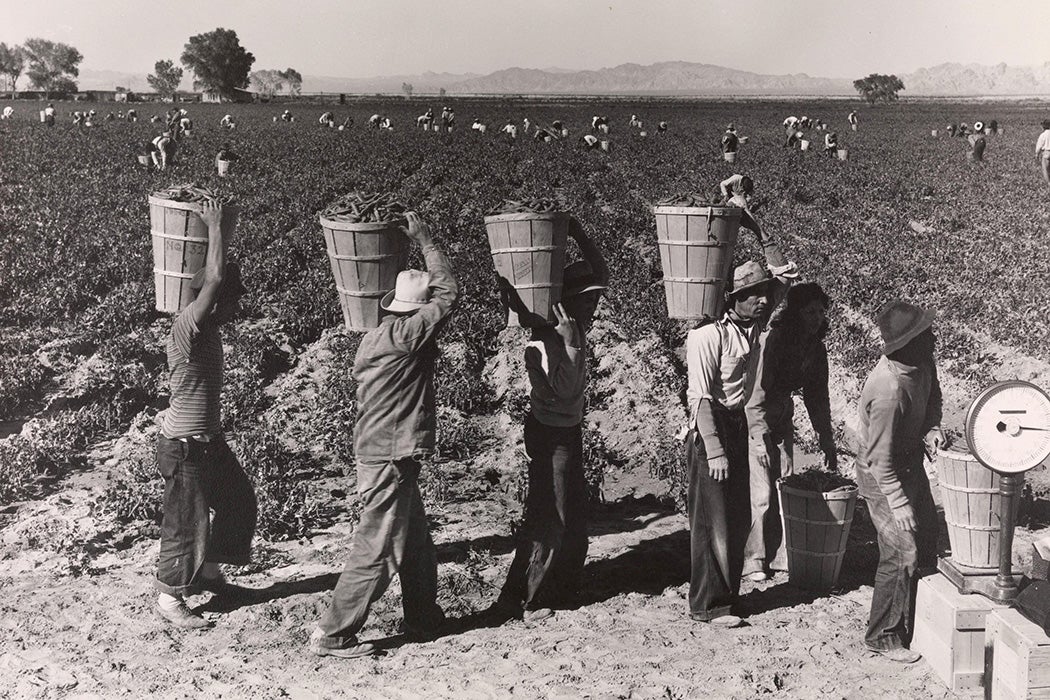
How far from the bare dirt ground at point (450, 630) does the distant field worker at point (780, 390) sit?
16.1 inches

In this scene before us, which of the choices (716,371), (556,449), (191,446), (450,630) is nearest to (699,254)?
(716,371)

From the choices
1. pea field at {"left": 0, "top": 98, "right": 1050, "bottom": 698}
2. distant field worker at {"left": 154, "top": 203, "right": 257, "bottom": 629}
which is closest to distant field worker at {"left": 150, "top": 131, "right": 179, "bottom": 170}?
pea field at {"left": 0, "top": 98, "right": 1050, "bottom": 698}

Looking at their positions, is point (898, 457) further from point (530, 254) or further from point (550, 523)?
point (530, 254)

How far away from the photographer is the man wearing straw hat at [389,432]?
3.98 metres

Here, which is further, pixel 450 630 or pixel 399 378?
pixel 450 630

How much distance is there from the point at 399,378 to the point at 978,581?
2.49 m

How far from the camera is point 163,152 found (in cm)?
2080

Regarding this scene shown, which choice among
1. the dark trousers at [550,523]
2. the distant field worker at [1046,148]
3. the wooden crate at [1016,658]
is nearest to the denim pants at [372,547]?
the dark trousers at [550,523]

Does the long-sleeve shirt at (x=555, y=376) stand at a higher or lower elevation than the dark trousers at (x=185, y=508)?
higher

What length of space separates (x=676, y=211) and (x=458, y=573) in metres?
2.11

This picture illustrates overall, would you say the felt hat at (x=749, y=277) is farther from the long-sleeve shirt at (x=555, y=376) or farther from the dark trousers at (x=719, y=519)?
the long-sleeve shirt at (x=555, y=376)

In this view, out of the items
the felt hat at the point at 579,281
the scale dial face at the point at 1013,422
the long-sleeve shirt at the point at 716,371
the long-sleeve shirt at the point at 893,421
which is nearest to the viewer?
the scale dial face at the point at 1013,422

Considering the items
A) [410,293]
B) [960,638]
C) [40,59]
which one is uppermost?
[40,59]

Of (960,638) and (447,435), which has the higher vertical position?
(447,435)
